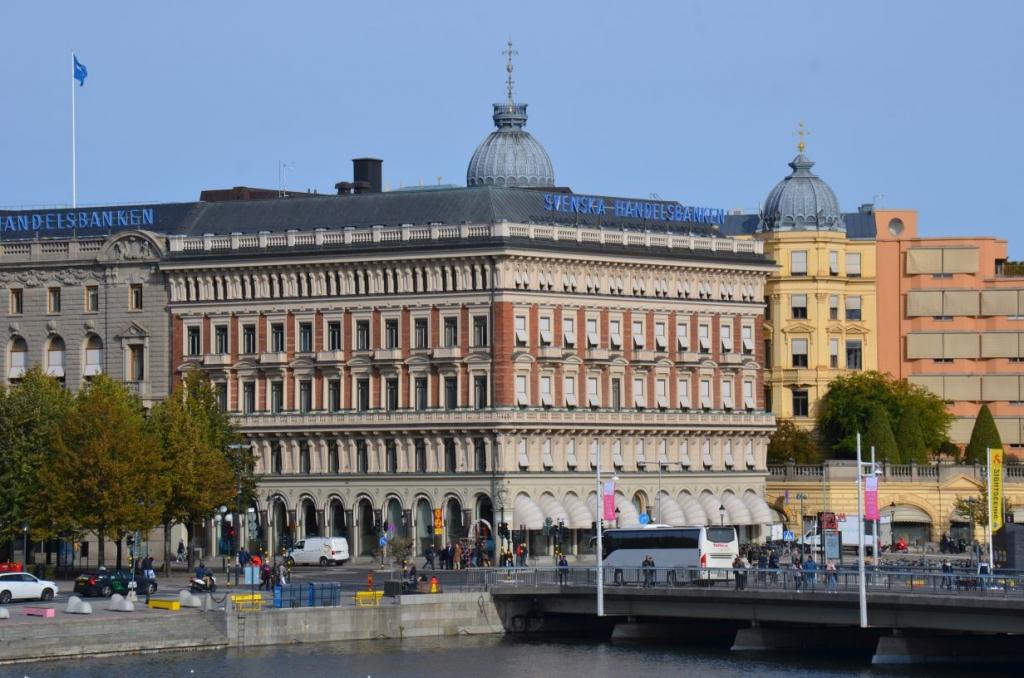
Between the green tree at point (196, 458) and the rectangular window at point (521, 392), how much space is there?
16.0 meters

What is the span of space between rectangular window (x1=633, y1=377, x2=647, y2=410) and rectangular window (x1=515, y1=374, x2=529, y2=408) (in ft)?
30.7

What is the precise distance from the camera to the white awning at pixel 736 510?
7603 inches

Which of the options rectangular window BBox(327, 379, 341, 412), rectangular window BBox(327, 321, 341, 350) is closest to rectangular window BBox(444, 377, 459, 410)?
rectangular window BBox(327, 379, 341, 412)

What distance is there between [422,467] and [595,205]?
19.9 meters

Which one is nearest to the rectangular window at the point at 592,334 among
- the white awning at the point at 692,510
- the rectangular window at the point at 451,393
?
the rectangular window at the point at 451,393

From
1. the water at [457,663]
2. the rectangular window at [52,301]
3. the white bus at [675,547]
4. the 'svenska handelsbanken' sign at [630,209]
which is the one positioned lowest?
the water at [457,663]

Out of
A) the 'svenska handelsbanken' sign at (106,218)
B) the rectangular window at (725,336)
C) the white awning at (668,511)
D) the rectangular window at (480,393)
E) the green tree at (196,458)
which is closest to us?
the green tree at (196,458)

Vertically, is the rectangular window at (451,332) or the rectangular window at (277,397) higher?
the rectangular window at (451,332)

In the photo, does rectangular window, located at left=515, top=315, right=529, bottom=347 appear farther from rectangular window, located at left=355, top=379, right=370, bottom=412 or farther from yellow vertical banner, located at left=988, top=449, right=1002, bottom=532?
yellow vertical banner, located at left=988, top=449, right=1002, bottom=532

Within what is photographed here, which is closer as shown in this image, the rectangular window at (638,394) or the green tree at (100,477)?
the green tree at (100,477)

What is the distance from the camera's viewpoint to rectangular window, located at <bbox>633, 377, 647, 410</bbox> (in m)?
188

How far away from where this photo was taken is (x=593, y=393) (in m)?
185

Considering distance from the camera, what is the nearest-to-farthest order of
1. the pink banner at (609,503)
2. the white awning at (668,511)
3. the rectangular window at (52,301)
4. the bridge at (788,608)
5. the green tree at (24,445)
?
the bridge at (788,608)
the pink banner at (609,503)
the green tree at (24,445)
the white awning at (668,511)
the rectangular window at (52,301)

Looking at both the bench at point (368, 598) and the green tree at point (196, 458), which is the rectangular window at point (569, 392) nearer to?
the green tree at point (196, 458)
